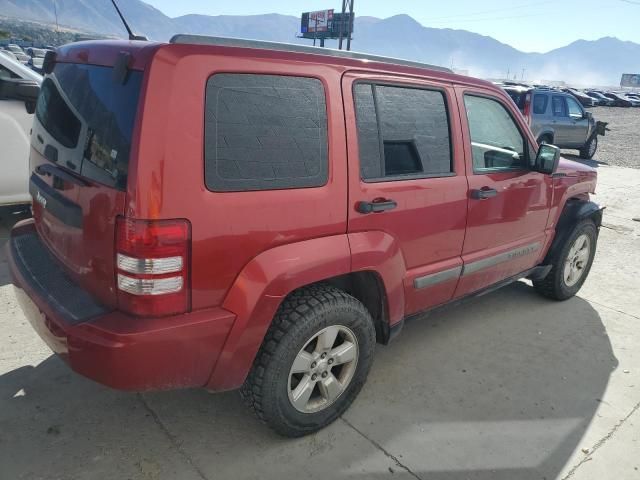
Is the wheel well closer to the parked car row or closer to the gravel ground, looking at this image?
the parked car row

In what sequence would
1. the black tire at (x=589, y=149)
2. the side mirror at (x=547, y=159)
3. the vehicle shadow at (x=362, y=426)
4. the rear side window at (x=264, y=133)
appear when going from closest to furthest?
the rear side window at (x=264, y=133) < the vehicle shadow at (x=362, y=426) < the side mirror at (x=547, y=159) < the black tire at (x=589, y=149)

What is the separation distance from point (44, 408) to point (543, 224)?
3.52 meters

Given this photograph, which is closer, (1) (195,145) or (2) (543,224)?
(1) (195,145)

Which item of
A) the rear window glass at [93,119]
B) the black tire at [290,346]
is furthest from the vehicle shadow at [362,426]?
the rear window glass at [93,119]

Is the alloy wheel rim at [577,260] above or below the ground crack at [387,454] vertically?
above

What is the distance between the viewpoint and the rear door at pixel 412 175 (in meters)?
2.49

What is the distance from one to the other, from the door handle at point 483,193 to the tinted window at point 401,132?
0.82ft

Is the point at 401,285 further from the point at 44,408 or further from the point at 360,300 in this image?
the point at 44,408

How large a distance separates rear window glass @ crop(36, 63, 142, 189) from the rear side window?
0.31 meters

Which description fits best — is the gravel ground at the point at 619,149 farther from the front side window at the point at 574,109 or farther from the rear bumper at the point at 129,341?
the rear bumper at the point at 129,341

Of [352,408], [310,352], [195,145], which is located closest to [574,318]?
[352,408]

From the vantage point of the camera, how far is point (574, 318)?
13.6 ft

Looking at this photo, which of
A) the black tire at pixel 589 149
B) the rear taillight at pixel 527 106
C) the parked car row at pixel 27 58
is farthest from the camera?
the black tire at pixel 589 149

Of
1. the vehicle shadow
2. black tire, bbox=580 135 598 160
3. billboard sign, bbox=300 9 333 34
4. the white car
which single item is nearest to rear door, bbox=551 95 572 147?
black tire, bbox=580 135 598 160
